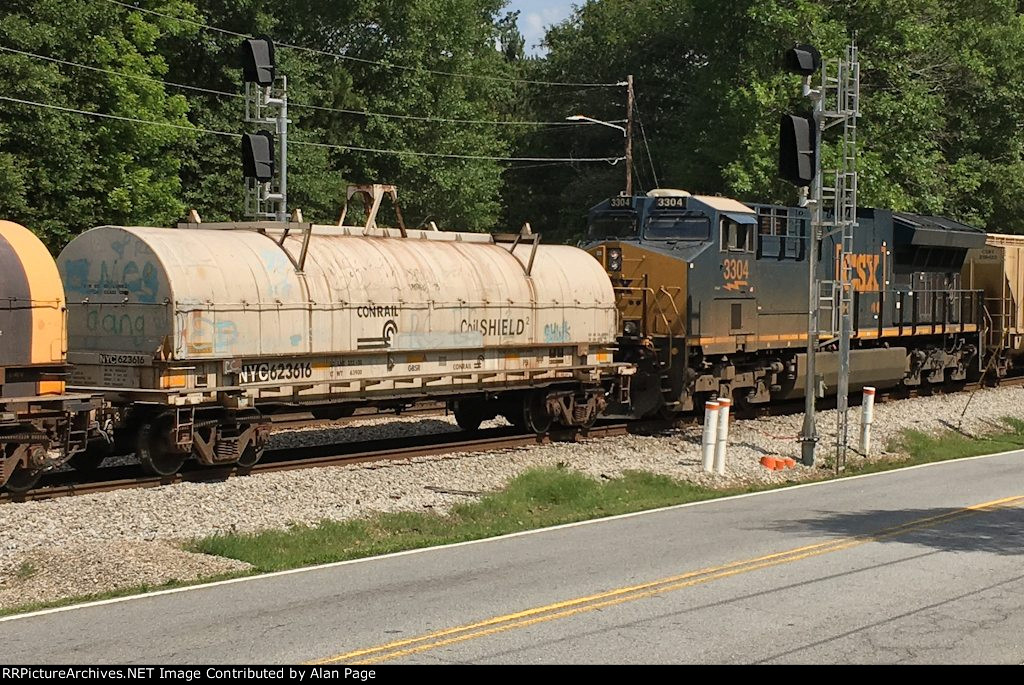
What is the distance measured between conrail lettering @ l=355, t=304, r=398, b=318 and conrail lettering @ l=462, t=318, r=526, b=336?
1568 millimetres

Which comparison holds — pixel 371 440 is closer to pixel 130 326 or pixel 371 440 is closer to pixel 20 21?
pixel 130 326

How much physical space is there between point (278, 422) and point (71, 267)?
4396mm

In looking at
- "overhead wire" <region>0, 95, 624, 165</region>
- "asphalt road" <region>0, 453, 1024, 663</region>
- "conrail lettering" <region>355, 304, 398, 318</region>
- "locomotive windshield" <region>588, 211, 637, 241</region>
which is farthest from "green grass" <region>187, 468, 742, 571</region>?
"overhead wire" <region>0, 95, 624, 165</region>

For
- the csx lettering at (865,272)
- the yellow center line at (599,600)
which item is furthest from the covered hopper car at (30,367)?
the csx lettering at (865,272)

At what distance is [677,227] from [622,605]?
1482 cm

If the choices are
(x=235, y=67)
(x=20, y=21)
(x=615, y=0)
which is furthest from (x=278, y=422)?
(x=615, y=0)

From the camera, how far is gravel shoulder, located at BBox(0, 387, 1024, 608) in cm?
1251

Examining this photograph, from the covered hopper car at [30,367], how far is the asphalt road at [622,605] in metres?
5.54

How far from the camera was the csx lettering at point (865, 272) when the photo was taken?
28.8 meters

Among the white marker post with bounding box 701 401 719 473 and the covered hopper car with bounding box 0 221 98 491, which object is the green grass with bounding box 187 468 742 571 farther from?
the covered hopper car with bounding box 0 221 98 491

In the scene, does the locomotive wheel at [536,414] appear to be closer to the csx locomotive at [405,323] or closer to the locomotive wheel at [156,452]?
the csx locomotive at [405,323]

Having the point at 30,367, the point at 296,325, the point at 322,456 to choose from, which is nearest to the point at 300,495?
the point at 296,325

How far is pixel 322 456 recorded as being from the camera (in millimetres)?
20328

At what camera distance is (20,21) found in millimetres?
35375
